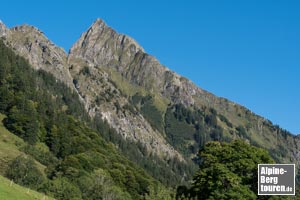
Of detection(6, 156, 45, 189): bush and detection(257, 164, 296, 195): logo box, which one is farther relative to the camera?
detection(6, 156, 45, 189): bush

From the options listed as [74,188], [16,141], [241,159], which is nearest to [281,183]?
[241,159]

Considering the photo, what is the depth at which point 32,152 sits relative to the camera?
17975 cm

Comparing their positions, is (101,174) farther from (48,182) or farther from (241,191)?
(241,191)

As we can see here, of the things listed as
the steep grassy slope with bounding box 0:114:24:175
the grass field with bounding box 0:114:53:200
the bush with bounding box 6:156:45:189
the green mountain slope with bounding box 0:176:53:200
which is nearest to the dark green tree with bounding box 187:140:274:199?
the grass field with bounding box 0:114:53:200

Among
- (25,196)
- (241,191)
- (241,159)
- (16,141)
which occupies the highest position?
(16,141)

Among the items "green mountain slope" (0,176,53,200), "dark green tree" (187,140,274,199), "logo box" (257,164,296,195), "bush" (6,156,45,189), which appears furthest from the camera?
"bush" (6,156,45,189)

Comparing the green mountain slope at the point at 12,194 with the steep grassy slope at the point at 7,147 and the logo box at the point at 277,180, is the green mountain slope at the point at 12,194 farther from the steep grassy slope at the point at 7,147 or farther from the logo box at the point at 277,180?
the steep grassy slope at the point at 7,147

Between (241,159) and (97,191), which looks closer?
(241,159)

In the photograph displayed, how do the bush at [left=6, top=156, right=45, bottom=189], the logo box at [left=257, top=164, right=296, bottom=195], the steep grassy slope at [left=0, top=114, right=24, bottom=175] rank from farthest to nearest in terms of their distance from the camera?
the steep grassy slope at [left=0, top=114, right=24, bottom=175], the bush at [left=6, top=156, right=45, bottom=189], the logo box at [left=257, top=164, right=296, bottom=195]

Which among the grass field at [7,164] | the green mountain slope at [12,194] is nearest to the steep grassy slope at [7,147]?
the grass field at [7,164]

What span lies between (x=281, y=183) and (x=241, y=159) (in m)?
38.6

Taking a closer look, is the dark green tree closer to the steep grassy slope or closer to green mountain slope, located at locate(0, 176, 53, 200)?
green mountain slope, located at locate(0, 176, 53, 200)

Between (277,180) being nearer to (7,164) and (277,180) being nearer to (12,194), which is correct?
(12,194)

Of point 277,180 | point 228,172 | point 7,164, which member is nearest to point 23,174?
point 7,164
